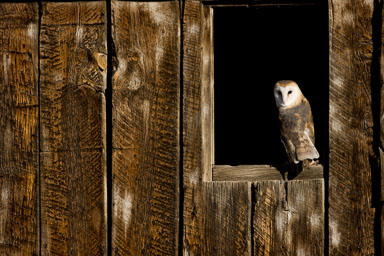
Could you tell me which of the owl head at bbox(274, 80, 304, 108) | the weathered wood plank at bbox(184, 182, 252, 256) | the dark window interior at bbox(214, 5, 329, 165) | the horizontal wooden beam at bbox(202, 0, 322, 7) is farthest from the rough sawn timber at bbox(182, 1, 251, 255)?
the dark window interior at bbox(214, 5, 329, 165)

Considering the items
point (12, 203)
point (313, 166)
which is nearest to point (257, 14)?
point (313, 166)

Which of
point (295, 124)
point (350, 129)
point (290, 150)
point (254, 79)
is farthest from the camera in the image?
point (254, 79)

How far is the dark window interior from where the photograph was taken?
3.55 meters

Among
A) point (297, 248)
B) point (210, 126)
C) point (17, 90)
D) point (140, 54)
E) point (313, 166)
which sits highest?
point (140, 54)

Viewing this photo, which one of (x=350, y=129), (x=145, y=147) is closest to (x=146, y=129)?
(x=145, y=147)

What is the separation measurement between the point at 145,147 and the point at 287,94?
0.80 meters

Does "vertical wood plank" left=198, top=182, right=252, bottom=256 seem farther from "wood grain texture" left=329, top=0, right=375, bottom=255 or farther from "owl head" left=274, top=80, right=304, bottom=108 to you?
"owl head" left=274, top=80, right=304, bottom=108

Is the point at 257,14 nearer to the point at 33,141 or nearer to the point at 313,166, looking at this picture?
the point at 313,166

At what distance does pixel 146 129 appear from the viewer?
7.45ft

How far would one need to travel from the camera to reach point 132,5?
229 centimetres

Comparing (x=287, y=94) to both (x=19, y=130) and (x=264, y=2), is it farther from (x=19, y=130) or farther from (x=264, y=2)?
(x=19, y=130)

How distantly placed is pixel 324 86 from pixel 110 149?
88 centimetres

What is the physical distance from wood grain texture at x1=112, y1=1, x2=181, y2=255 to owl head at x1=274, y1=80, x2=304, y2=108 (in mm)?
636

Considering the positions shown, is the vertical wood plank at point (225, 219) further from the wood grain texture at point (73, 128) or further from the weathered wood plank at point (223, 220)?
the wood grain texture at point (73, 128)
